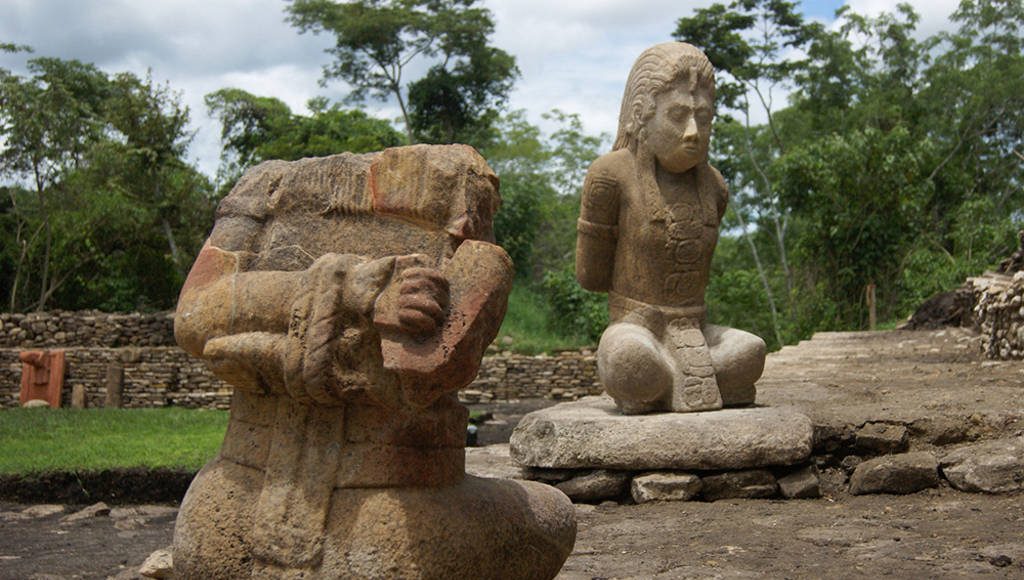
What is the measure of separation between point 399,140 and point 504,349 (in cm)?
752

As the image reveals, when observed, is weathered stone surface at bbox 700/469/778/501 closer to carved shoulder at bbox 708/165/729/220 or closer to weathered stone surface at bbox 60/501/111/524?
carved shoulder at bbox 708/165/729/220

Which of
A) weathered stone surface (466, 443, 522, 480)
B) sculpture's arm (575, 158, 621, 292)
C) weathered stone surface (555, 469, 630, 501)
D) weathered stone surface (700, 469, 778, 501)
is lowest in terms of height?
weathered stone surface (466, 443, 522, 480)

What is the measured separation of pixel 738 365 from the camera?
561cm

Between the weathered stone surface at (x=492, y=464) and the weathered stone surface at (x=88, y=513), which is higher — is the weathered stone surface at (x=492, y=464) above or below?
above

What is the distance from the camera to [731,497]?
510 cm

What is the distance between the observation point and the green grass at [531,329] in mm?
19047

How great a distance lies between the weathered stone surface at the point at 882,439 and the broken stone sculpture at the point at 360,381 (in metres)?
2.85

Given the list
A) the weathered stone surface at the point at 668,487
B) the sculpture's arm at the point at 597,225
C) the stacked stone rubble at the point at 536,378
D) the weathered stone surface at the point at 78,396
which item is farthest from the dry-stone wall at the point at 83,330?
the weathered stone surface at the point at 668,487

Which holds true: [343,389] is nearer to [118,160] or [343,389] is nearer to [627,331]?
[627,331]

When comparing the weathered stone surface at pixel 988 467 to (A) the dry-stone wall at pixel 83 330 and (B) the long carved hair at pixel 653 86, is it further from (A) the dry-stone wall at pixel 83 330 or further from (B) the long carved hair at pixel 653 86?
(A) the dry-stone wall at pixel 83 330

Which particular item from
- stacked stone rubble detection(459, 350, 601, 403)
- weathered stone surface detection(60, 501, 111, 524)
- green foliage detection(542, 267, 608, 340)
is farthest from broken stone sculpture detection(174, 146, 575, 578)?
green foliage detection(542, 267, 608, 340)

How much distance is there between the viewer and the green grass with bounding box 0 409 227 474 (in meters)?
8.42

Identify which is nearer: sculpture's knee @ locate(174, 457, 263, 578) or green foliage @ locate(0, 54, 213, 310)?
sculpture's knee @ locate(174, 457, 263, 578)

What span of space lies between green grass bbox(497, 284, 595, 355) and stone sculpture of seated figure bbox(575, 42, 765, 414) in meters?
12.4
